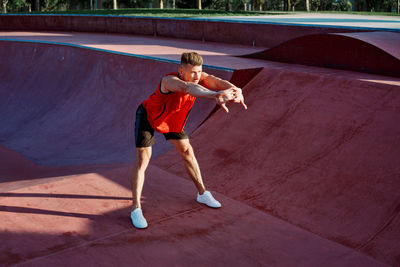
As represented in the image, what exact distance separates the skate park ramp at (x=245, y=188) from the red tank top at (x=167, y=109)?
3.02 feet

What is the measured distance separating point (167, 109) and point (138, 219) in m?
1.04

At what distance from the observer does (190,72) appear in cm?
349

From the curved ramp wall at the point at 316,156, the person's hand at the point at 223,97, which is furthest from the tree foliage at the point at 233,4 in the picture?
the person's hand at the point at 223,97

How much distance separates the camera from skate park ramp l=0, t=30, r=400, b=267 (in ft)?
11.2

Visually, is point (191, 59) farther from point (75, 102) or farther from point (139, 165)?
point (75, 102)

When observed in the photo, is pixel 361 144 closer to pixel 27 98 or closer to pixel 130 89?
pixel 130 89

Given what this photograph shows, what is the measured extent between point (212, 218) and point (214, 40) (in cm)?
1128

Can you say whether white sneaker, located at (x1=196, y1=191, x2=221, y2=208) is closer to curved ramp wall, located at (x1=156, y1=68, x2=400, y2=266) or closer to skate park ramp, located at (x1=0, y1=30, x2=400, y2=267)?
skate park ramp, located at (x1=0, y1=30, x2=400, y2=267)

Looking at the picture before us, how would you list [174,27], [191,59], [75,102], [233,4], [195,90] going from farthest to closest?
[233,4] → [174,27] → [75,102] → [191,59] → [195,90]

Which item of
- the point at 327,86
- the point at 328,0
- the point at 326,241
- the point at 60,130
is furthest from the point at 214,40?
the point at 328,0

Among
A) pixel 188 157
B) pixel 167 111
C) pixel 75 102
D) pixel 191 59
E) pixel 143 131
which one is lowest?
pixel 75 102

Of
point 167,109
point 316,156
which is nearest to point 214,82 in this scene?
point 167,109

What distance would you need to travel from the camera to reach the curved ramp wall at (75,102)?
7391mm

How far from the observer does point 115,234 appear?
3.62 meters
